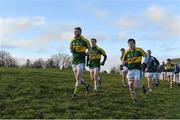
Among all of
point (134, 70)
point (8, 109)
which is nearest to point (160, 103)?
point (134, 70)

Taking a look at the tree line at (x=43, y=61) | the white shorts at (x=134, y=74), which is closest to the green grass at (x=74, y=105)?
the white shorts at (x=134, y=74)

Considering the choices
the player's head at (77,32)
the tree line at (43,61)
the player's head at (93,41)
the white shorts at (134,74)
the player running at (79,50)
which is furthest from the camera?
the tree line at (43,61)

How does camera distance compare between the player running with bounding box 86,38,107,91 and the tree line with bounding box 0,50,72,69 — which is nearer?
the player running with bounding box 86,38,107,91

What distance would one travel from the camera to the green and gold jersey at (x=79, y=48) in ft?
72.4

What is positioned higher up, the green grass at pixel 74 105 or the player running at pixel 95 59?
the player running at pixel 95 59

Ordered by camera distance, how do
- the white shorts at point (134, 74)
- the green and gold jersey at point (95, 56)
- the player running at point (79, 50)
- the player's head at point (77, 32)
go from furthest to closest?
the green and gold jersey at point (95, 56), the player running at point (79, 50), the player's head at point (77, 32), the white shorts at point (134, 74)

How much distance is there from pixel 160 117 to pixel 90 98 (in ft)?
15.6

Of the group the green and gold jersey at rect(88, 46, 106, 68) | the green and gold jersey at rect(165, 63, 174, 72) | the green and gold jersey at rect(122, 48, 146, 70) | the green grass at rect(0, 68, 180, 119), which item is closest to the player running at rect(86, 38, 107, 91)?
the green and gold jersey at rect(88, 46, 106, 68)

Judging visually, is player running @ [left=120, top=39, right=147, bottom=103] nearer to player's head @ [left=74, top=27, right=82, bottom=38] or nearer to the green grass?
the green grass

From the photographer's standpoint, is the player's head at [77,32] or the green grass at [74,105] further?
the player's head at [77,32]

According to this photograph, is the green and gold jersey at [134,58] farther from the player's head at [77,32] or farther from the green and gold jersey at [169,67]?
the green and gold jersey at [169,67]

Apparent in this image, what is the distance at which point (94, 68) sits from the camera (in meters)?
26.6

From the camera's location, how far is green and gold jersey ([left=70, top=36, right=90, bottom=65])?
2208 centimetres

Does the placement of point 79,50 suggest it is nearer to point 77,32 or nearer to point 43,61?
point 77,32
